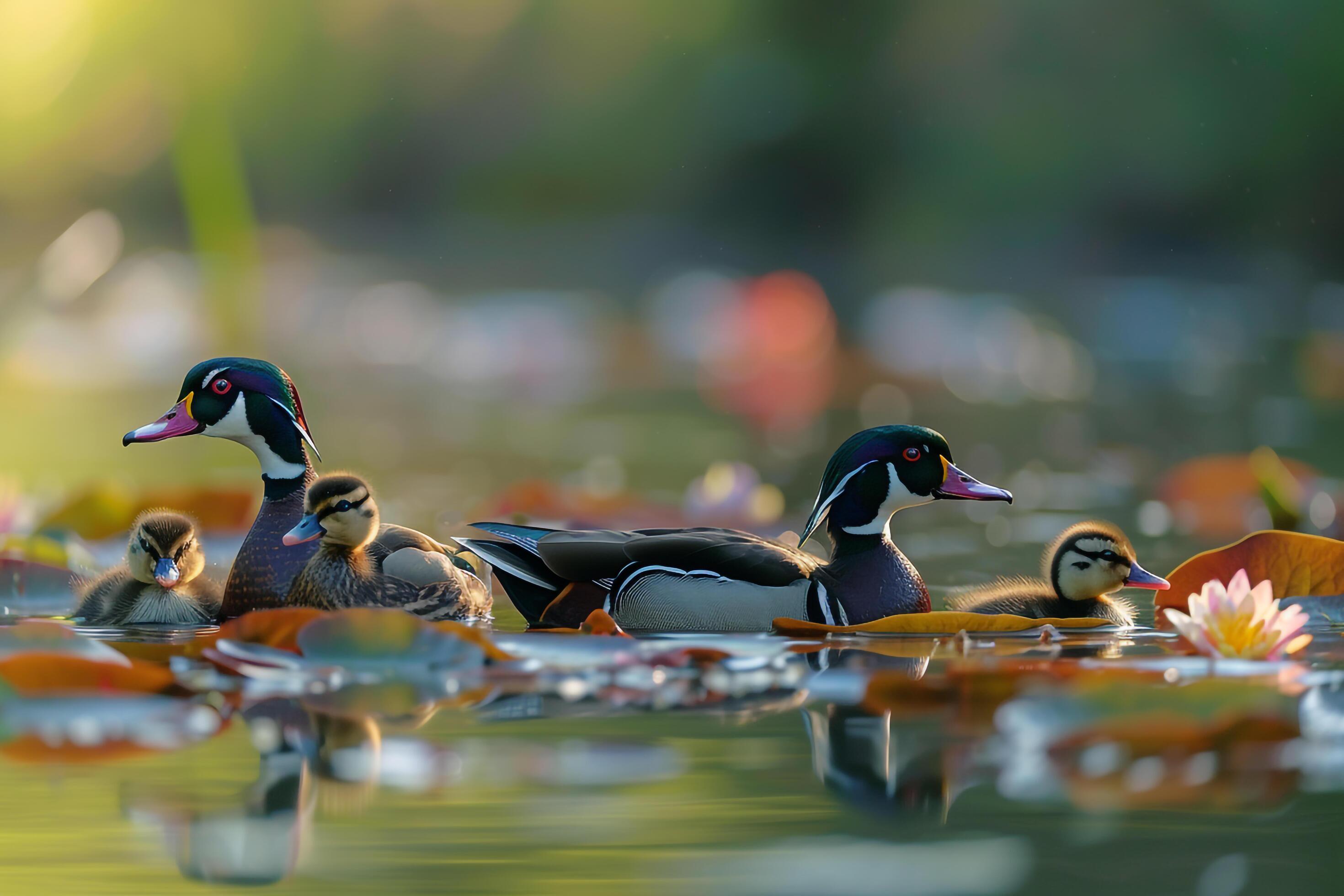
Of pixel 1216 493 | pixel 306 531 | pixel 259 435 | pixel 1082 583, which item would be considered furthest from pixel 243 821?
pixel 1216 493

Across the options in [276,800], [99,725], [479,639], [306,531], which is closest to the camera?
[276,800]

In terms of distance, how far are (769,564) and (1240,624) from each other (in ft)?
3.36

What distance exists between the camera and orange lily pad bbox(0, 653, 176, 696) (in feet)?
10.2

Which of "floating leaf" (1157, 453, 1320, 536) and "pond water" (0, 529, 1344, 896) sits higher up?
"floating leaf" (1157, 453, 1320, 536)

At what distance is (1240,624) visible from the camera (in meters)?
3.38

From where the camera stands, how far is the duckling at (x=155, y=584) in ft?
13.0

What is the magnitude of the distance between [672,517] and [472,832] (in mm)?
3166

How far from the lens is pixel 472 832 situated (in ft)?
7.72

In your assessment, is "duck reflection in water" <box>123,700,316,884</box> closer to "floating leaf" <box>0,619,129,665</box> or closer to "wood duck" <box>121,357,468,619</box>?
"floating leaf" <box>0,619,129,665</box>

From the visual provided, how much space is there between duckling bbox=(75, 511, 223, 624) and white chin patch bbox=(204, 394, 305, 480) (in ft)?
0.73

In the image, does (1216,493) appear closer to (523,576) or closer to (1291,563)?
(1291,563)

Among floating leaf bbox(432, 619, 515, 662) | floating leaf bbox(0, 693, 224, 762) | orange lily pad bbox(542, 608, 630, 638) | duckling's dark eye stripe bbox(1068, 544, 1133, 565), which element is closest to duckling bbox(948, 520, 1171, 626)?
duckling's dark eye stripe bbox(1068, 544, 1133, 565)

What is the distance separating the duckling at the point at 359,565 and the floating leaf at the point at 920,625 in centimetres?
85

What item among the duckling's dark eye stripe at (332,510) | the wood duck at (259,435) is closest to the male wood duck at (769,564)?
the duckling's dark eye stripe at (332,510)
